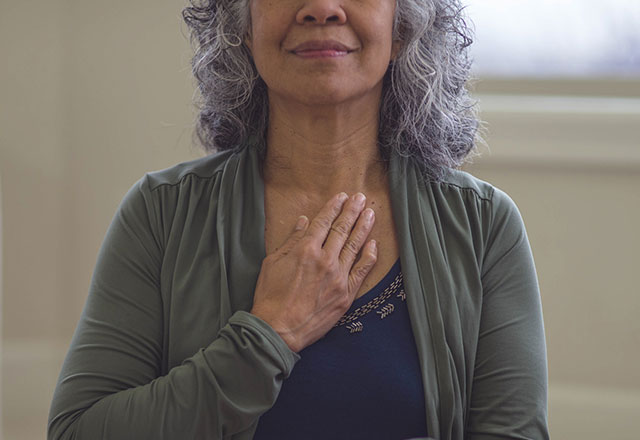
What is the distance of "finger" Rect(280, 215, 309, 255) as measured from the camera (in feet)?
4.61

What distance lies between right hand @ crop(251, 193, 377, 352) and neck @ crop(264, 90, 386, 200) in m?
0.07

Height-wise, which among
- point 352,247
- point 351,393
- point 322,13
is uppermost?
point 322,13

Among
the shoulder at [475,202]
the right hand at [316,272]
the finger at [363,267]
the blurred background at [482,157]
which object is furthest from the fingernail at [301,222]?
the blurred background at [482,157]

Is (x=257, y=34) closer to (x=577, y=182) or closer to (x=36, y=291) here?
(x=577, y=182)

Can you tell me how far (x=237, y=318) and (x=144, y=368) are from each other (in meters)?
0.19

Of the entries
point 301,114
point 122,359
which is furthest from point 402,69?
point 122,359

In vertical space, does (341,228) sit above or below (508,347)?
above

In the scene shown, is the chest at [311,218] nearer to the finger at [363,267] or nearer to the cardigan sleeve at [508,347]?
the finger at [363,267]

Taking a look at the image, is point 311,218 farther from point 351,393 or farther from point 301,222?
point 351,393

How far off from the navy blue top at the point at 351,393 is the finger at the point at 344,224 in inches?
5.6

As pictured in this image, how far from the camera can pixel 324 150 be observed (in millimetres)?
1499

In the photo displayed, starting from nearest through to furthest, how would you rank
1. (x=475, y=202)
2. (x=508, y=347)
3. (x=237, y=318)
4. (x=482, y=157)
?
(x=237, y=318) < (x=508, y=347) < (x=475, y=202) < (x=482, y=157)

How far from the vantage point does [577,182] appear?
2611mm

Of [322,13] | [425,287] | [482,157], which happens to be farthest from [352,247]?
[482,157]
